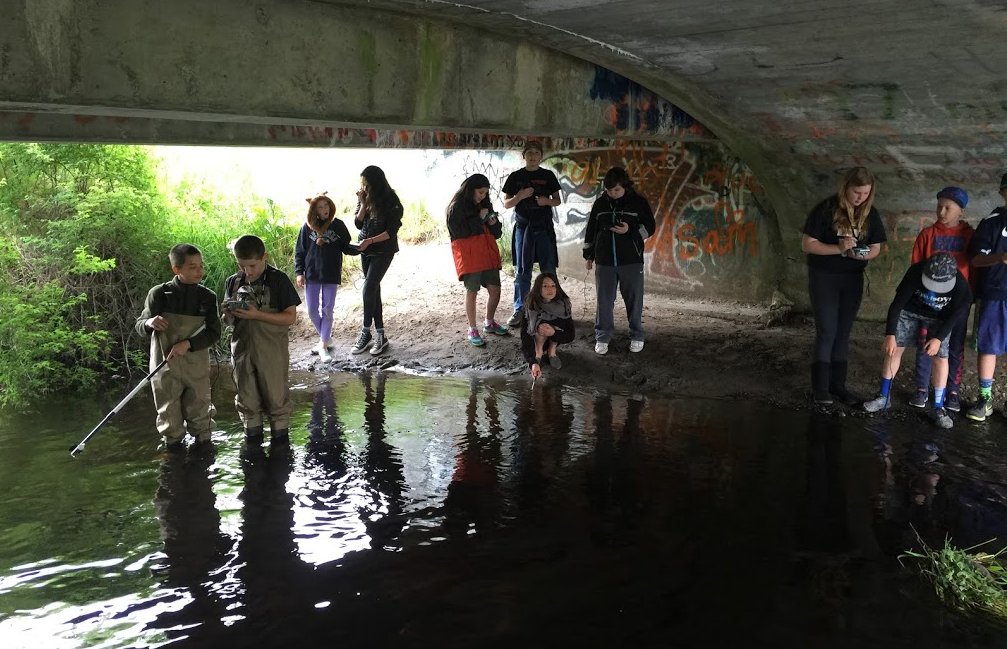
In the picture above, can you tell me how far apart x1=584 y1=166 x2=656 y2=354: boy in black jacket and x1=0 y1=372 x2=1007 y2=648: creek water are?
1621mm

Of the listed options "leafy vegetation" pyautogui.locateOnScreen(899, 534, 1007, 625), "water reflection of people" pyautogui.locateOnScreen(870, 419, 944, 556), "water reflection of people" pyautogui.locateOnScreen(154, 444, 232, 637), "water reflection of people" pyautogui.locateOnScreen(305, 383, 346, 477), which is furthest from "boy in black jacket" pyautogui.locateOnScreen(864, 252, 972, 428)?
"water reflection of people" pyautogui.locateOnScreen(154, 444, 232, 637)

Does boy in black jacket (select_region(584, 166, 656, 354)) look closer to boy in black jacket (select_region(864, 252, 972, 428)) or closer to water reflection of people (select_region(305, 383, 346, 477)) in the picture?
boy in black jacket (select_region(864, 252, 972, 428))

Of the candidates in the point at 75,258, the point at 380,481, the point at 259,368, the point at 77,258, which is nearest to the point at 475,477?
the point at 380,481

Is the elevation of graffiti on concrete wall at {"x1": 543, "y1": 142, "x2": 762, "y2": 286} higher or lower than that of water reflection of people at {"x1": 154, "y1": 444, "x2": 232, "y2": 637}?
higher

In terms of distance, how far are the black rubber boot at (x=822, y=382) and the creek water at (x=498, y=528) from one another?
0.81ft

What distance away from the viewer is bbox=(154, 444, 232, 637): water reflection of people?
4.25 m

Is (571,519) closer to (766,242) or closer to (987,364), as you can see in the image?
(987,364)

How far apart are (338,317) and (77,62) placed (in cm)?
658

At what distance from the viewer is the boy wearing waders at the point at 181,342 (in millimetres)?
6332

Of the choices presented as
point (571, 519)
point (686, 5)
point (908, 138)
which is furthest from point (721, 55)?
point (571, 519)

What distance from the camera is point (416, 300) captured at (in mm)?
11930

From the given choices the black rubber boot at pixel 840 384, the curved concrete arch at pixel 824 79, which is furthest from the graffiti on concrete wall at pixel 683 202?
the black rubber boot at pixel 840 384

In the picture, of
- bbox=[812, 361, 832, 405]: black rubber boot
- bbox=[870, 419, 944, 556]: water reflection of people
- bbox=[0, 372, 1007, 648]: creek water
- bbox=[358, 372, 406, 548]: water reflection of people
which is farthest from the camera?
bbox=[812, 361, 832, 405]: black rubber boot

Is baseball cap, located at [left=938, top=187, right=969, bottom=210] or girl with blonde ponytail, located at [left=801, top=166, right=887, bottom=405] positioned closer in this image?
baseball cap, located at [left=938, top=187, right=969, bottom=210]
